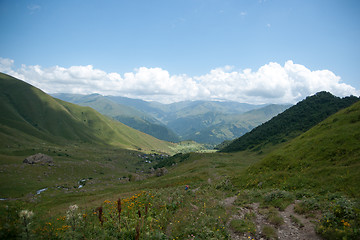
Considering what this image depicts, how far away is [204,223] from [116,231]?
18.4 feet

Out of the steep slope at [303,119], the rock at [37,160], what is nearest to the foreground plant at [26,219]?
the rock at [37,160]

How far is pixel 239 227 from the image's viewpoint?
1169 cm

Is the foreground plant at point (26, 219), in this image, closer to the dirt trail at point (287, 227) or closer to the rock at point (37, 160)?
the dirt trail at point (287, 227)

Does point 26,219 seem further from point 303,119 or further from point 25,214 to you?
point 303,119

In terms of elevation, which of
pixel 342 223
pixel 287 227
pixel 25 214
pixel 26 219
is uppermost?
pixel 25 214

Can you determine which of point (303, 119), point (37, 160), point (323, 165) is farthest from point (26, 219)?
point (303, 119)

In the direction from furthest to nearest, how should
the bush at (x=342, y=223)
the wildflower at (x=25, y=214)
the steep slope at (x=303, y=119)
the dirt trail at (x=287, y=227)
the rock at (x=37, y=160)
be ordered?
the steep slope at (x=303, y=119) < the rock at (x=37, y=160) < the dirt trail at (x=287, y=227) < the bush at (x=342, y=223) < the wildflower at (x=25, y=214)

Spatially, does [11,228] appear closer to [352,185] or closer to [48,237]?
[48,237]

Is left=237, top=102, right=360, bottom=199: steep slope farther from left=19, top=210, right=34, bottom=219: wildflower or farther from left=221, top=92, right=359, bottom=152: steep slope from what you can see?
left=221, top=92, right=359, bottom=152: steep slope

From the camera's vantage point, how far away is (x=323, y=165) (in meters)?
22.6

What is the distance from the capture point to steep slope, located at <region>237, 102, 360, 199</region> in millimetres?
17250

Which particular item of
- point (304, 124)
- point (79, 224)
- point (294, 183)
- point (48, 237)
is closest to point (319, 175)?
point (294, 183)

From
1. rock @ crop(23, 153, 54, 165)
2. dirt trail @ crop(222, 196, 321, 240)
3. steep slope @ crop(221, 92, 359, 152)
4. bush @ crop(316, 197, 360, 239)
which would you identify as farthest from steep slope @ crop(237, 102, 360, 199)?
rock @ crop(23, 153, 54, 165)

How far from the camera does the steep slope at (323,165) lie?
56.6ft
